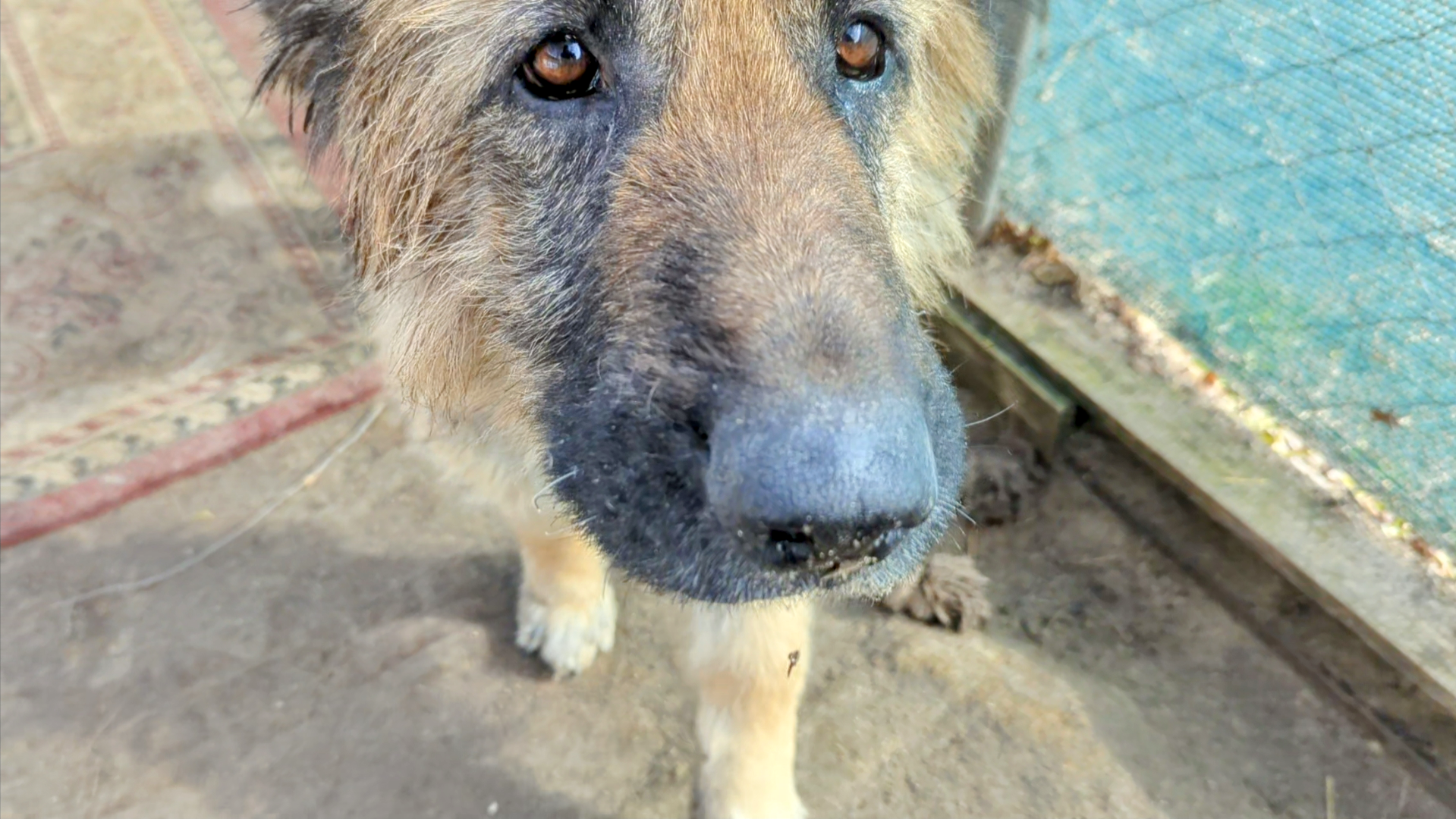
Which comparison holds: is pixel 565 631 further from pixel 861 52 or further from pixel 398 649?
pixel 861 52

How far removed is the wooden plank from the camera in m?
2.20

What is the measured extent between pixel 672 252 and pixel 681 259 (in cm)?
2

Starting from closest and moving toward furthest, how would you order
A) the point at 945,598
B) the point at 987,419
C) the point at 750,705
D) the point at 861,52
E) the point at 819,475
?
1. the point at 819,475
2. the point at 861,52
3. the point at 987,419
4. the point at 750,705
5. the point at 945,598

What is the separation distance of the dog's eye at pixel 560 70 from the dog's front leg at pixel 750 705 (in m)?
1.04

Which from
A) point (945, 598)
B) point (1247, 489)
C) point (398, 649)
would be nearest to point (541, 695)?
point (398, 649)

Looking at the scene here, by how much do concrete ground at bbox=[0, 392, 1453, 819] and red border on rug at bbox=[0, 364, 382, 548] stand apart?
7cm

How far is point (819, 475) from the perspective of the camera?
1.05 m

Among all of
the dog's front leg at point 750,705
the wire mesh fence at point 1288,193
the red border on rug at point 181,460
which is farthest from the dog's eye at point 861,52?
the red border on rug at point 181,460

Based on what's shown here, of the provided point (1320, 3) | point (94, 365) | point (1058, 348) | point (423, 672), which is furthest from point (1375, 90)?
point (94, 365)

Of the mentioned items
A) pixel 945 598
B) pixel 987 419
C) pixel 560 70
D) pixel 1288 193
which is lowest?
pixel 945 598

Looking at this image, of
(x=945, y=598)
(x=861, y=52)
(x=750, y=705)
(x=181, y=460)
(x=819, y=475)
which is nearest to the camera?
(x=819, y=475)

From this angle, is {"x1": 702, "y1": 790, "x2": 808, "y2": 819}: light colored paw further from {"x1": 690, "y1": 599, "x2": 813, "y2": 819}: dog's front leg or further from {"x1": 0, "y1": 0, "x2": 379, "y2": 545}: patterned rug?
{"x1": 0, "y1": 0, "x2": 379, "y2": 545}: patterned rug

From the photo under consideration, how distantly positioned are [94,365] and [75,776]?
1437 mm

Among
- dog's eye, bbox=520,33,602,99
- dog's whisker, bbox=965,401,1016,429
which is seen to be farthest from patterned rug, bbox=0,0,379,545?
dog's whisker, bbox=965,401,1016,429
